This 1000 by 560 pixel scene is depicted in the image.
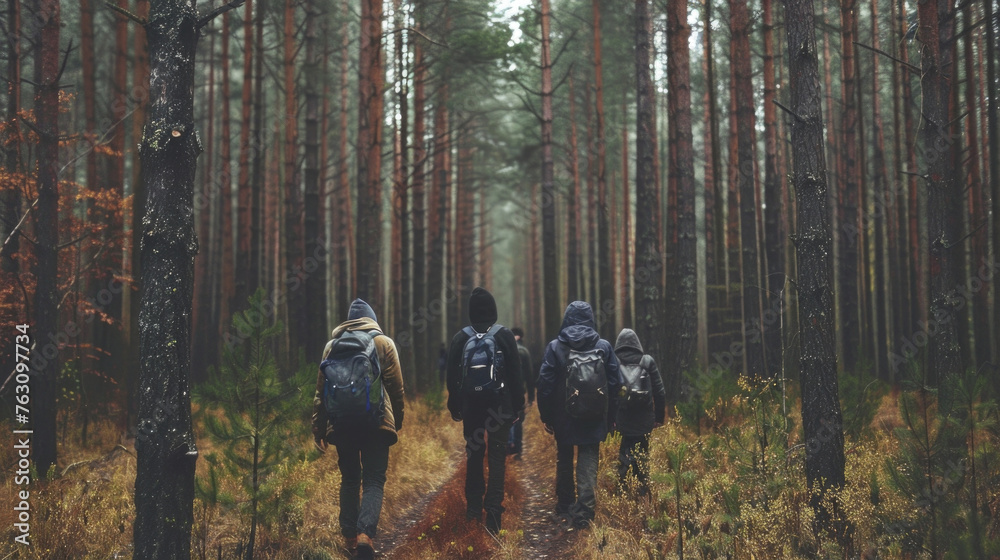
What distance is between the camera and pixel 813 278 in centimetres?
541

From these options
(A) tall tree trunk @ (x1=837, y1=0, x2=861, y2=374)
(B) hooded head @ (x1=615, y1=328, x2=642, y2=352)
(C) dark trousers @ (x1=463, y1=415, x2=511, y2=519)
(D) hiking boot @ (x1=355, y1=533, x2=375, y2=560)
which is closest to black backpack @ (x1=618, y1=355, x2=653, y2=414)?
(B) hooded head @ (x1=615, y1=328, x2=642, y2=352)

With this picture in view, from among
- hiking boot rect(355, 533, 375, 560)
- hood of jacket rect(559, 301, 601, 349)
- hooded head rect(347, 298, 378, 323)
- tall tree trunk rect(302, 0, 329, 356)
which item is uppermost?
tall tree trunk rect(302, 0, 329, 356)

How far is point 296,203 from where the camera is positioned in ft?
52.9

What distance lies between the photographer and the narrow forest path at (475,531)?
537 cm

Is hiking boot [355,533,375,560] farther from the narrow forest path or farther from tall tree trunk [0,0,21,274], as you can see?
tall tree trunk [0,0,21,274]

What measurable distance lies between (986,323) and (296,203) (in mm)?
14524

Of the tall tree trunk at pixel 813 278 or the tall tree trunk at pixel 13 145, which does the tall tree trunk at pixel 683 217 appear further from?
the tall tree trunk at pixel 13 145

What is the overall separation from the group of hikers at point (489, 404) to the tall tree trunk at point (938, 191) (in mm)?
4165

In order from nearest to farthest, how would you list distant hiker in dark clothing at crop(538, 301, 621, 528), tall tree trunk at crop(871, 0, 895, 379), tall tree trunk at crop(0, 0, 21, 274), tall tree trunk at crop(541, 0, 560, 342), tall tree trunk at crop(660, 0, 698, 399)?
distant hiker in dark clothing at crop(538, 301, 621, 528) < tall tree trunk at crop(0, 0, 21, 274) < tall tree trunk at crop(660, 0, 698, 399) < tall tree trunk at crop(541, 0, 560, 342) < tall tree trunk at crop(871, 0, 895, 379)

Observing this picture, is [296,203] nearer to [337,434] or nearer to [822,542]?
[337,434]

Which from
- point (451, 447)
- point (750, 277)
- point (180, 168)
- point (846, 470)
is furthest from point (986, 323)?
point (180, 168)

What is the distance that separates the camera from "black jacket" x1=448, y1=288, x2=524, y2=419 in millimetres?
6102

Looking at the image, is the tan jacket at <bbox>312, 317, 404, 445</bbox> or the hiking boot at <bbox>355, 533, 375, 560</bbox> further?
the tan jacket at <bbox>312, 317, 404, 445</bbox>

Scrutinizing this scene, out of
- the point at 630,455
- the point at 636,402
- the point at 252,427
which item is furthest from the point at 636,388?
the point at 252,427
